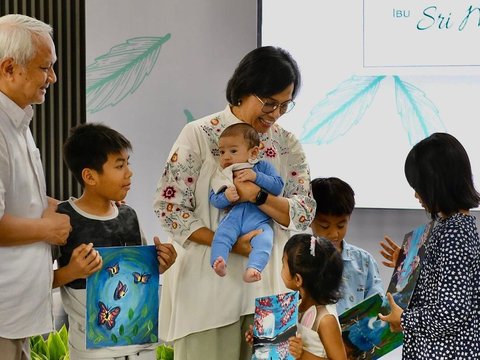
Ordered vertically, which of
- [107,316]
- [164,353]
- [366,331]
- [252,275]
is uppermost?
[252,275]

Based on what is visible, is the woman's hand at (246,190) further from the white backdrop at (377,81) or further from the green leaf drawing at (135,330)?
the white backdrop at (377,81)

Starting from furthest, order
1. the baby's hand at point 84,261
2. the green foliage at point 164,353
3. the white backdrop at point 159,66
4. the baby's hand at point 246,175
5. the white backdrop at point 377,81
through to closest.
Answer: the white backdrop at point 159,66
the white backdrop at point 377,81
the green foliage at point 164,353
the baby's hand at point 246,175
the baby's hand at point 84,261

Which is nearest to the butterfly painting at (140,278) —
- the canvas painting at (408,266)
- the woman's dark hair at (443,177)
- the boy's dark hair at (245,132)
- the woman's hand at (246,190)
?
the woman's hand at (246,190)

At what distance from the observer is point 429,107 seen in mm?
4102

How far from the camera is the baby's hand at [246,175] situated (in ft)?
8.65

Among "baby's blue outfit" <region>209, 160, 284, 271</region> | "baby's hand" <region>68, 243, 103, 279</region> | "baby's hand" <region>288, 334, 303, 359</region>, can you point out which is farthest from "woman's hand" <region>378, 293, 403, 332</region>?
"baby's hand" <region>68, 243, 103, 279</region>

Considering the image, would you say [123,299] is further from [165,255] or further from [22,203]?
[22,203]

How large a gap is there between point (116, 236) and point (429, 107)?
2.04 m

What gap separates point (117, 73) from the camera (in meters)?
4.51

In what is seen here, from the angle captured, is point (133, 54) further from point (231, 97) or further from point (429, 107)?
point (231, 97)

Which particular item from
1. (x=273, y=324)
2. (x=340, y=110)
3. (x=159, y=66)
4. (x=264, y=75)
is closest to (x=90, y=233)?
(x=273, y=324)

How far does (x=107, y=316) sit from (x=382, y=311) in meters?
0.83

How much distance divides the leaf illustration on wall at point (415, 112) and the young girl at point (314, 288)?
1581mm

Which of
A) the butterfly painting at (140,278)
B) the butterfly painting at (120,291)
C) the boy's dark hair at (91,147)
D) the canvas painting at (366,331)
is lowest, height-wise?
the canvas painting at (366,331)
